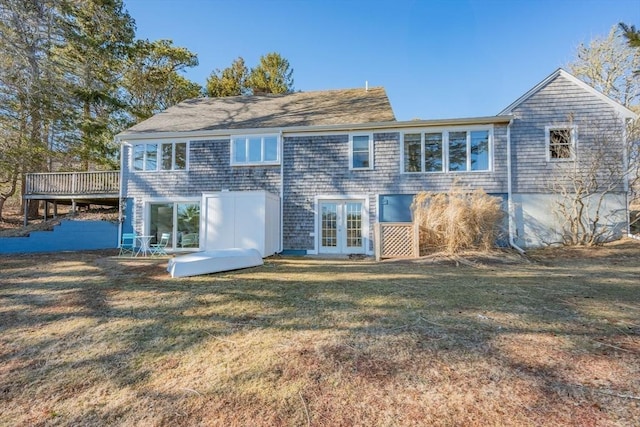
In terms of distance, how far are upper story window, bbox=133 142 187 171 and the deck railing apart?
7.31ft

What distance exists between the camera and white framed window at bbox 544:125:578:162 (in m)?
10.1

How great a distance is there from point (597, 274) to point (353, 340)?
599 cm

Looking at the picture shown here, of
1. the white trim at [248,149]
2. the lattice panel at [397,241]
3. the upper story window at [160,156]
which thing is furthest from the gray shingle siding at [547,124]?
the upper story window at [160,156]

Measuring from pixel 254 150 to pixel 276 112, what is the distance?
8.55 feet

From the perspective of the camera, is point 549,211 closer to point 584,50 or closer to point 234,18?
point 234,18

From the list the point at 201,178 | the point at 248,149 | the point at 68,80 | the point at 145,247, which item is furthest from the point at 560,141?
the point at 68,80

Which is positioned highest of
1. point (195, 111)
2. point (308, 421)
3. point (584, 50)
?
point (584, 50)

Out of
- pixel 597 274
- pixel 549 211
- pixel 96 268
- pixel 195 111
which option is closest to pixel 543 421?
pixel 597 274

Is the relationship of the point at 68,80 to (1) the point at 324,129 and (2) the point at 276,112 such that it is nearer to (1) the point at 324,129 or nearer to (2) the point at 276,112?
(2) the point at 276,112

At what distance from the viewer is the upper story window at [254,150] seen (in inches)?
452

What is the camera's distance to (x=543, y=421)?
196 centimetres

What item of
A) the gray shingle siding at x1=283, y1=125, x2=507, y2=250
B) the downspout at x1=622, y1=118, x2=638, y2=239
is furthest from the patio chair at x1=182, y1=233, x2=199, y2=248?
the downspout at x1=622, y1=118, x2=638, y2=239

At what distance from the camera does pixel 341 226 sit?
11055 millimetres

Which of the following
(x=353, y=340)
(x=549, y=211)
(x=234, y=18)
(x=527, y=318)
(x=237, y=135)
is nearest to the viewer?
(x=353, y=340)
